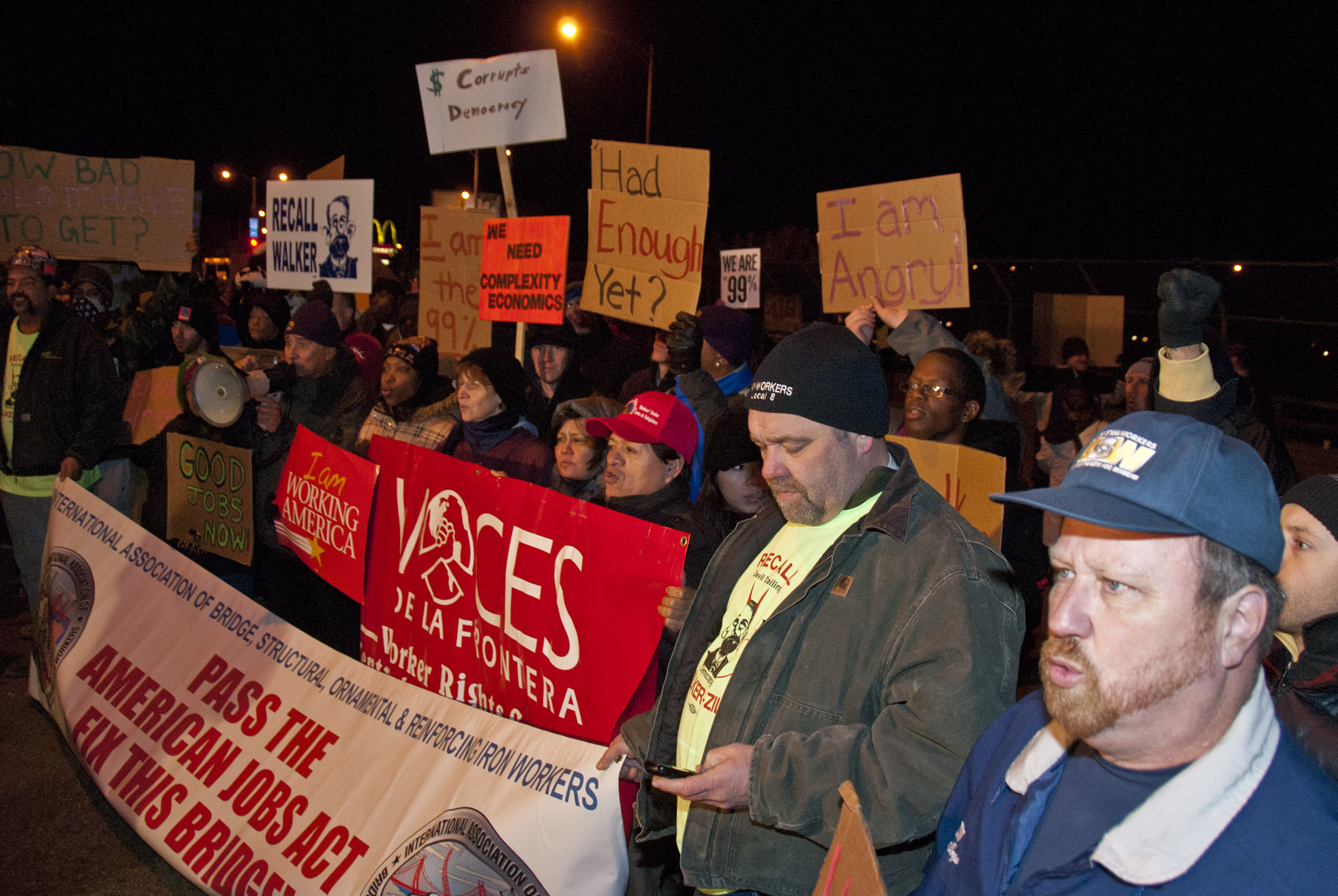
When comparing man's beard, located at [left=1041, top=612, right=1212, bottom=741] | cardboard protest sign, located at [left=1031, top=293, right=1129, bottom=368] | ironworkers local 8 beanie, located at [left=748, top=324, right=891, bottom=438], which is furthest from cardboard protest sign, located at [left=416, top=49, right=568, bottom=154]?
cardboard protest sign, located at [left=1031, top=293, right=1129, bottom=368]

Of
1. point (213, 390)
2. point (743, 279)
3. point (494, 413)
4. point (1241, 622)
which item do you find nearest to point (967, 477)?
point (494, 413)

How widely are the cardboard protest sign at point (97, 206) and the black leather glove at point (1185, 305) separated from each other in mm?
8766

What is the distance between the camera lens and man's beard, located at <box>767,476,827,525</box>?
2.21 meters

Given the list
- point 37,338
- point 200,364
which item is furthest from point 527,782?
point 37,338

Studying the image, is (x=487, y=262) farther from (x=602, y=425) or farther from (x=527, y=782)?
(x=527, y=782)

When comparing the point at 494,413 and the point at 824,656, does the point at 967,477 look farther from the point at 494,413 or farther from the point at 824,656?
the point at 494,413

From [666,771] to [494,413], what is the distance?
2.71m

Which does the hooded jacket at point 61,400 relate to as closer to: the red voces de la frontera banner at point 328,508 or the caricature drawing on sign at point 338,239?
the red voces de la frontera banner at point 328,508

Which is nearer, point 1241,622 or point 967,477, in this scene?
point 1241,622

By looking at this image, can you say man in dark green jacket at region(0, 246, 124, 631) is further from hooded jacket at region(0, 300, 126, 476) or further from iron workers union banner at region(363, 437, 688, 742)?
iron workers union banner at region(363, 437, 688, 742)

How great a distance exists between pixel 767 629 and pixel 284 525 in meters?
3.52

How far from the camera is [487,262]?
20.7 feet

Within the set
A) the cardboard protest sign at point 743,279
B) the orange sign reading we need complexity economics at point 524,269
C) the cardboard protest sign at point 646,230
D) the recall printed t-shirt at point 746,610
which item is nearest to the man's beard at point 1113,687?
the recall printed t-shirt at point 746,610

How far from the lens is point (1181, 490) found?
128 cm
